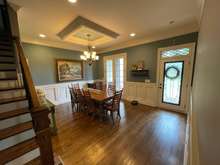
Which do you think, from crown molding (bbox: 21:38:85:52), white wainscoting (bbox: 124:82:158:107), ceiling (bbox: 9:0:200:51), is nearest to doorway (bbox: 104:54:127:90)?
white wainscoting (bbox: 124:82:158:107)

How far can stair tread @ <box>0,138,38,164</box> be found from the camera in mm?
1339

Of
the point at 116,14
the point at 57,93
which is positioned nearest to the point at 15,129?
the point at 116,14

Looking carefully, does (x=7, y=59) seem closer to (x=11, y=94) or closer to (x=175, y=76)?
(x=11, y=94)

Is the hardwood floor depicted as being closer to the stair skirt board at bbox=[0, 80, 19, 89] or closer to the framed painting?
the stair skirt board at bbox=[0, 80, 19, 89]

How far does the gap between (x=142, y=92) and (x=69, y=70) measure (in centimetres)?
371

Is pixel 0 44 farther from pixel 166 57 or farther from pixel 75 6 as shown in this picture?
pixel 166 57

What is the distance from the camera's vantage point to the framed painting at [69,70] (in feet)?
15.9

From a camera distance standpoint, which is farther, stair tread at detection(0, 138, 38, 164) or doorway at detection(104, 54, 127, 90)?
doorway at detection(104, 54, 127, 90)

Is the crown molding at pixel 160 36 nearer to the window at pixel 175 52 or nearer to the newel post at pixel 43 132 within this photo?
the window at pixel 175 52

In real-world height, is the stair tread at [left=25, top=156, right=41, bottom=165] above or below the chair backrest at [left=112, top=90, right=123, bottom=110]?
below

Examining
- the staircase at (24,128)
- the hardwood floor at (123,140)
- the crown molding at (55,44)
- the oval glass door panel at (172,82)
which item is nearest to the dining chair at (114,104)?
the hardwood floor at (123,140)

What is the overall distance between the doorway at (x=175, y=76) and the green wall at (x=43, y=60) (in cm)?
448

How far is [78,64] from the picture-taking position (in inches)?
217

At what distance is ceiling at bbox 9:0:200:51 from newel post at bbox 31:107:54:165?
2092 mm
